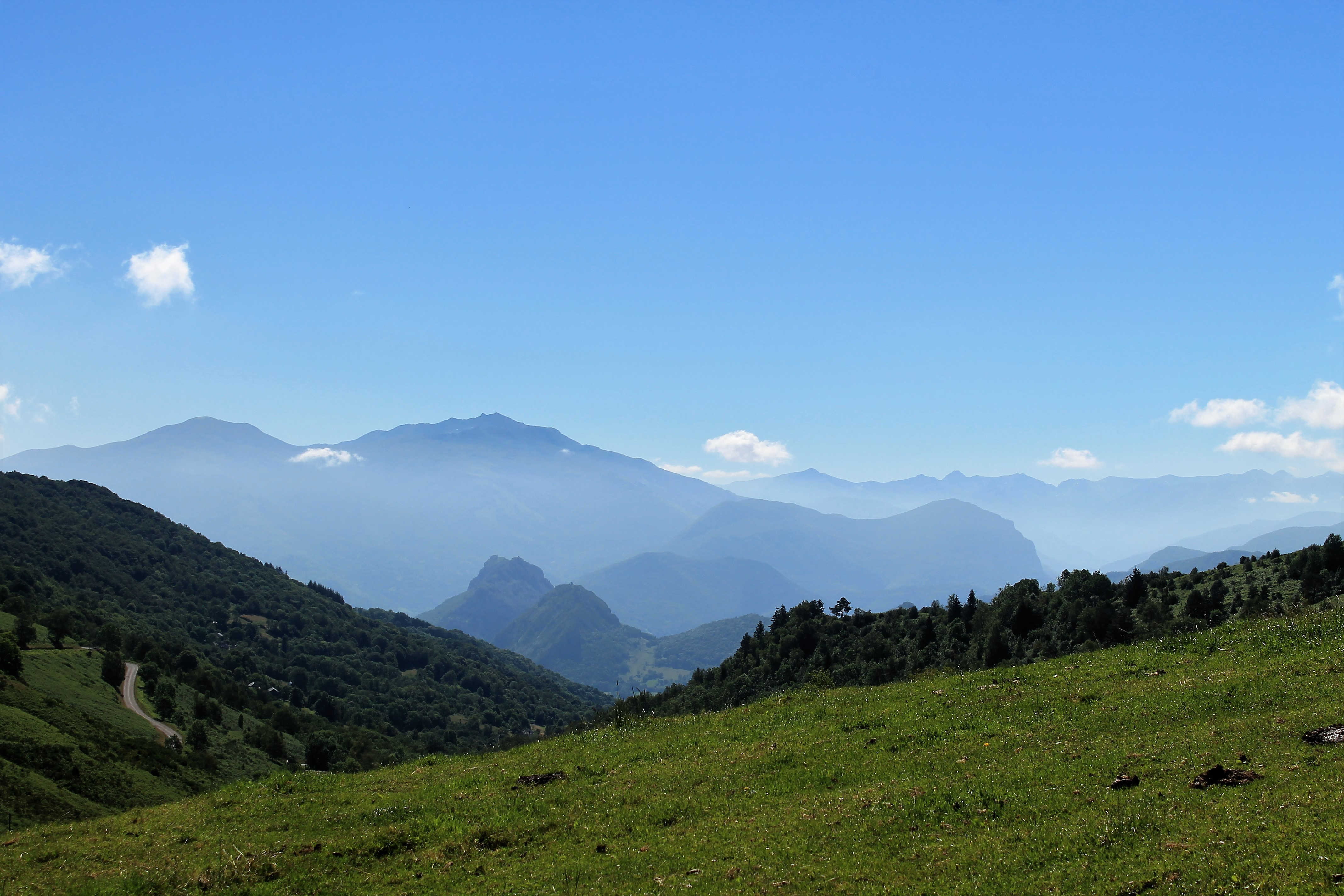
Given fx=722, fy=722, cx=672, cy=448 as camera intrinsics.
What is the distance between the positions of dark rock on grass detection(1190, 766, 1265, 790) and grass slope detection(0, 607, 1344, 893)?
0.24 m

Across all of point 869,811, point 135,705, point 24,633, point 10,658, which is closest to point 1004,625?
point 869,811

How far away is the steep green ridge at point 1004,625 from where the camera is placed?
48.8m

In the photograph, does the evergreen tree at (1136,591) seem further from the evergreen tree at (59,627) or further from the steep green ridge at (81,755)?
the evergreen tree at (59,627)

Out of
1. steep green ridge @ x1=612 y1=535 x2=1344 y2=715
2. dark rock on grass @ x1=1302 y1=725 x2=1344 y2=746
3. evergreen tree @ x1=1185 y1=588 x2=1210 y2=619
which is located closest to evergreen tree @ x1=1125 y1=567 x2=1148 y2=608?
steep green ridge @ x1=612 y1=535 x2=1344 y2=715

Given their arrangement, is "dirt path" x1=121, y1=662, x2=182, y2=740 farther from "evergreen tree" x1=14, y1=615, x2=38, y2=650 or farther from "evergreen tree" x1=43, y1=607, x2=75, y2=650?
"evergreen tree" x1=14, y1=615, x2=38, y2=650

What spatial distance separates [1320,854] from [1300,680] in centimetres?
1143

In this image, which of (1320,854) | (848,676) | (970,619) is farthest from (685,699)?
(1320,854)

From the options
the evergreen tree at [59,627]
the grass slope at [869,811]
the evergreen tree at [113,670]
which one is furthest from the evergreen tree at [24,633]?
the grass slope at [869,811]

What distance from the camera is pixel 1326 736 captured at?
15.7 metres

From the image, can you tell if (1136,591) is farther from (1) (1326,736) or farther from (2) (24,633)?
(2) (24,633)

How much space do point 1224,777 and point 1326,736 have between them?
314 centimetres

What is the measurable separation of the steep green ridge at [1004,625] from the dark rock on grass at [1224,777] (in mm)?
18337

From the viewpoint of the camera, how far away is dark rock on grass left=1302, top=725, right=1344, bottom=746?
1548 centimetres

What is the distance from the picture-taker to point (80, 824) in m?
20.5
